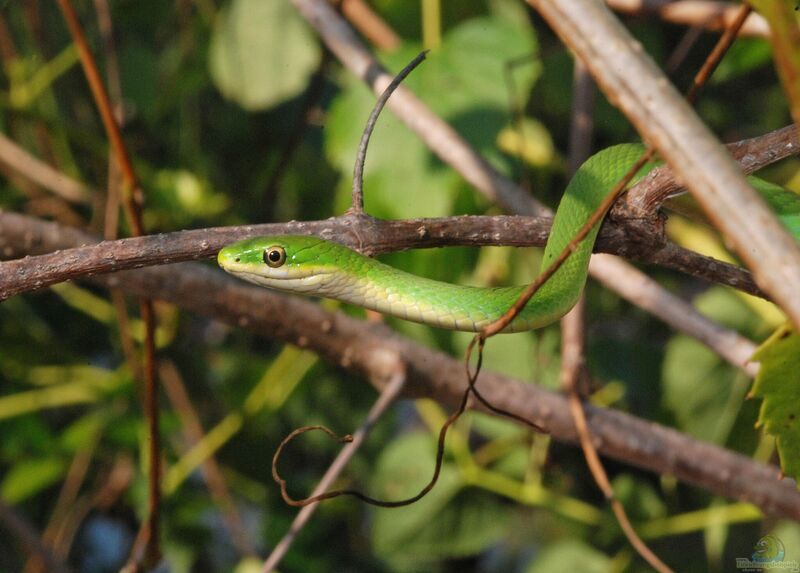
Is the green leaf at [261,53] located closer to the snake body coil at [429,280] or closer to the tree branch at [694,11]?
the tree branch at [694,11]

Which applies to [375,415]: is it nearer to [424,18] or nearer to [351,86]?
[351,86]

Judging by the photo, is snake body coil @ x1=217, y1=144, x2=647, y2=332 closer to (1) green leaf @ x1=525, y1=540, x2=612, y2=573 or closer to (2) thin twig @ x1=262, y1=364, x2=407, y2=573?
(2) thin twig @ x1=262, y1=364, x2=407, y2=573

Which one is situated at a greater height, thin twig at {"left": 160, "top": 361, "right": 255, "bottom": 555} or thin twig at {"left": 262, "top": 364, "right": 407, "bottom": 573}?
thin twig at {"left": 160, "top": 361, "right": 255, "bottom": 555}

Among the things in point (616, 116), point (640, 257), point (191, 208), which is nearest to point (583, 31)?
point (640, 257)

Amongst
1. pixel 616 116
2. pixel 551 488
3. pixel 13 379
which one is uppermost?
pixel 616 116

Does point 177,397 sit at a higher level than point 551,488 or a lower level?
higher

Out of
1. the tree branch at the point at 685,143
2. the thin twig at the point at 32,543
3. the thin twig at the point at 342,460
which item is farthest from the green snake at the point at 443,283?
the thin twig at the point at 32,543

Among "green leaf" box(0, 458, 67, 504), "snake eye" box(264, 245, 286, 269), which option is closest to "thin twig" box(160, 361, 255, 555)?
"green leaf" box(0, 458, 67, 504)
